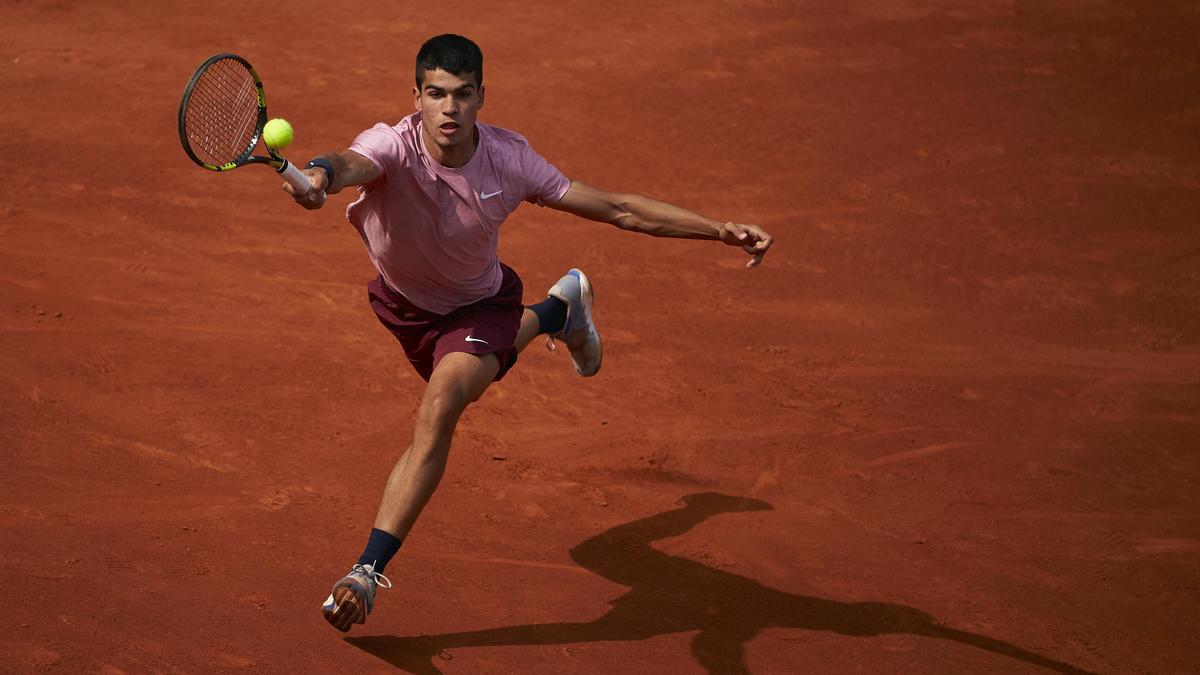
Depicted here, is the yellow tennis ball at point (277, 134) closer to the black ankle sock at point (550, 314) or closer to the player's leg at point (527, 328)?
the player's leg at point (527, 328)

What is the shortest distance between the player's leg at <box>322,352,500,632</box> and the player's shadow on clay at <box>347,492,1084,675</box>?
0.31m

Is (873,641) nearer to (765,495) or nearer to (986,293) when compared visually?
(765,495)

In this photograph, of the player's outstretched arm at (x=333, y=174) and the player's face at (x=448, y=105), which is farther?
the player's face at (x=448, y=105)

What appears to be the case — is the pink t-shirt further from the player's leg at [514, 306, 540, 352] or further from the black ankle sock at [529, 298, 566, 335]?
the black ankle sock at [529, 298, 566, 335]

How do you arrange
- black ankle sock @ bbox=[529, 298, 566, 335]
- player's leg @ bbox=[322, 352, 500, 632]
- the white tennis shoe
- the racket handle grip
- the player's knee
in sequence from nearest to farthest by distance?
the racket handle grip
player's leg @ bbox=[322, 352, 500, 632]
the player's knee
black ankle sock @ bbox=[529, 298, 566, 335]
the white tennis shoe

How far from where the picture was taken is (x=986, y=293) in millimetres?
9453

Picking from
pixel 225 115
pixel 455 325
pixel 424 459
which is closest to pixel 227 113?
pixel 225 115

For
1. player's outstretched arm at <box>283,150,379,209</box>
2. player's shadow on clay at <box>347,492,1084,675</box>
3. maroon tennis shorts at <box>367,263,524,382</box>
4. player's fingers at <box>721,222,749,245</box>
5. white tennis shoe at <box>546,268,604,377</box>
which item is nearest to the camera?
player's outstretched arm at <box>283,150,379,209</box>

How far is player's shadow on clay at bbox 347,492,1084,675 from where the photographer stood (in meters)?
5.36

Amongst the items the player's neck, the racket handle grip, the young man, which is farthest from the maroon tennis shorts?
the racket handle grip

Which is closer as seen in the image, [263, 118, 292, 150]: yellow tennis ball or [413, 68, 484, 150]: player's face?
[263, 118, 292, 150]: yellow tennis ball

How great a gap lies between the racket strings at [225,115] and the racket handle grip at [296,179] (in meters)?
0.67

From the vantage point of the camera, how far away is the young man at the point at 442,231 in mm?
5141

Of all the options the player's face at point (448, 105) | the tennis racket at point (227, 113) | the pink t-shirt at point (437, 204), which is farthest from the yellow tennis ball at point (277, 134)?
the player's face at point (448, 105)
